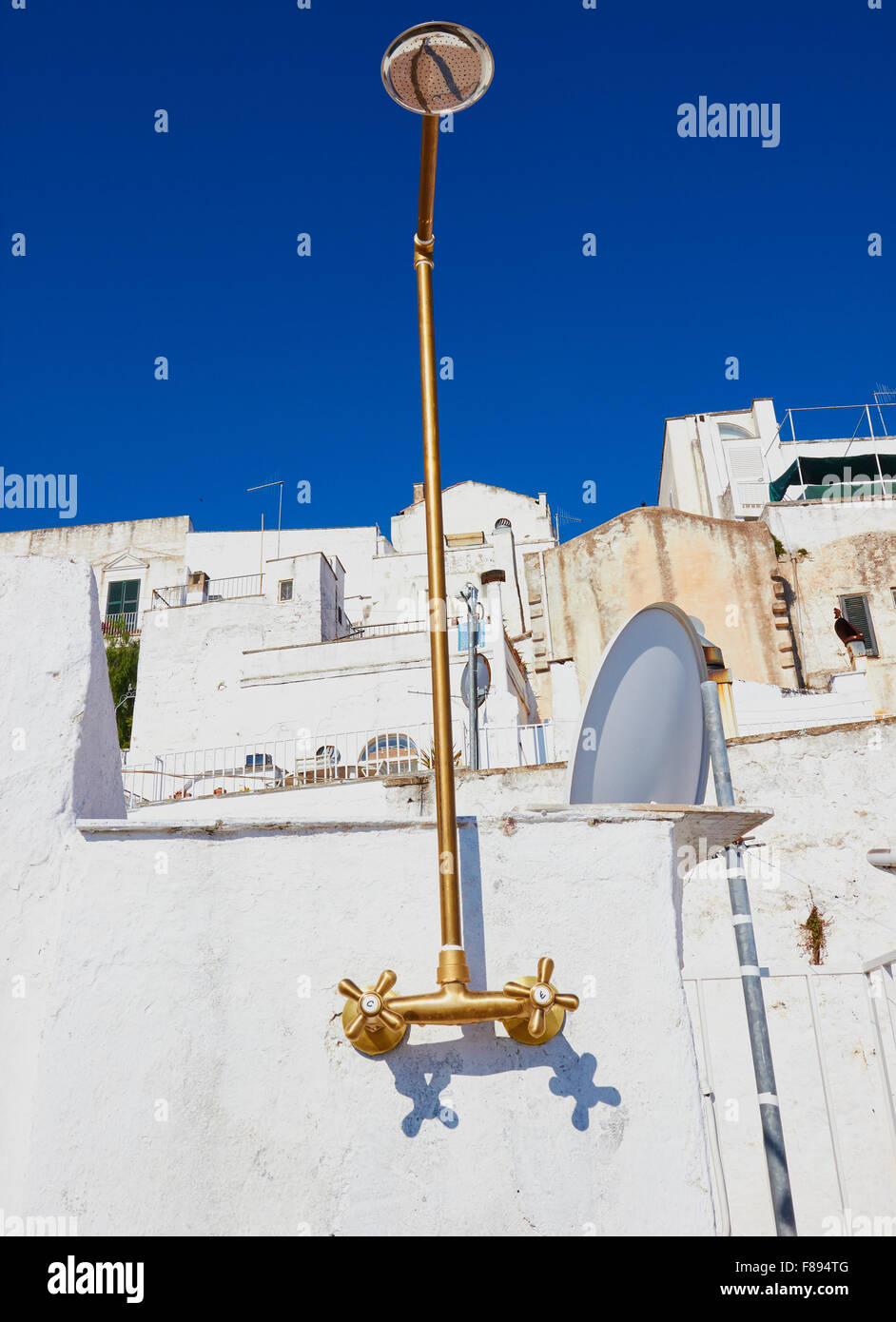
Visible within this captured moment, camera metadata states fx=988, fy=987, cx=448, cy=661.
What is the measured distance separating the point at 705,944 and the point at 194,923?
929cm

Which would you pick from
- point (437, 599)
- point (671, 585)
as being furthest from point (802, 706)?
point (437, 599)

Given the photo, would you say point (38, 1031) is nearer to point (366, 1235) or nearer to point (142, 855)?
point (142, 855)

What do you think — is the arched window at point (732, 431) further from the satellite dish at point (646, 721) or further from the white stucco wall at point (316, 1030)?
the white stucco wall at point (316, 1030)

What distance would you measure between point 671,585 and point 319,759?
28.5ft

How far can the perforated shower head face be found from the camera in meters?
3.86

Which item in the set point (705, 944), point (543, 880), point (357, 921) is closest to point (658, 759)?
point (543, 880)

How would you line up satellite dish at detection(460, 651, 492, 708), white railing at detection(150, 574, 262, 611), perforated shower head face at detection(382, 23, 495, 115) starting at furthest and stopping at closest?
white railing at detection(150, 574, 262, 611)
satellite dish at detection(460, 651, 492, 708)
perforated shower head face at detection(382, 23, 495, 115)

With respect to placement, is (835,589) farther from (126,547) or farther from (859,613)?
(126,547)

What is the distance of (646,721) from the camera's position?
5.88m

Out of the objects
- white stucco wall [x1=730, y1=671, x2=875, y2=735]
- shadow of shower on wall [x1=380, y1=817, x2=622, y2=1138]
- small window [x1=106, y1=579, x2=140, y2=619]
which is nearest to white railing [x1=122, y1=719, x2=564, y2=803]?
white stucco wall [x1=730, y1=671, x2=875, y2=735]

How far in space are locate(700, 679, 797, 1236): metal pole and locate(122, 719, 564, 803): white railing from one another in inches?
456

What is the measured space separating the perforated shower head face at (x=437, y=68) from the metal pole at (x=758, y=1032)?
3.20 metres

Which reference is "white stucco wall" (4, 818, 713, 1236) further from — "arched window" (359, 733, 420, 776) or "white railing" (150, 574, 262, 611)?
"white railing" (150, 574, 262, 611)

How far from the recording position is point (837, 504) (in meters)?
24.0
